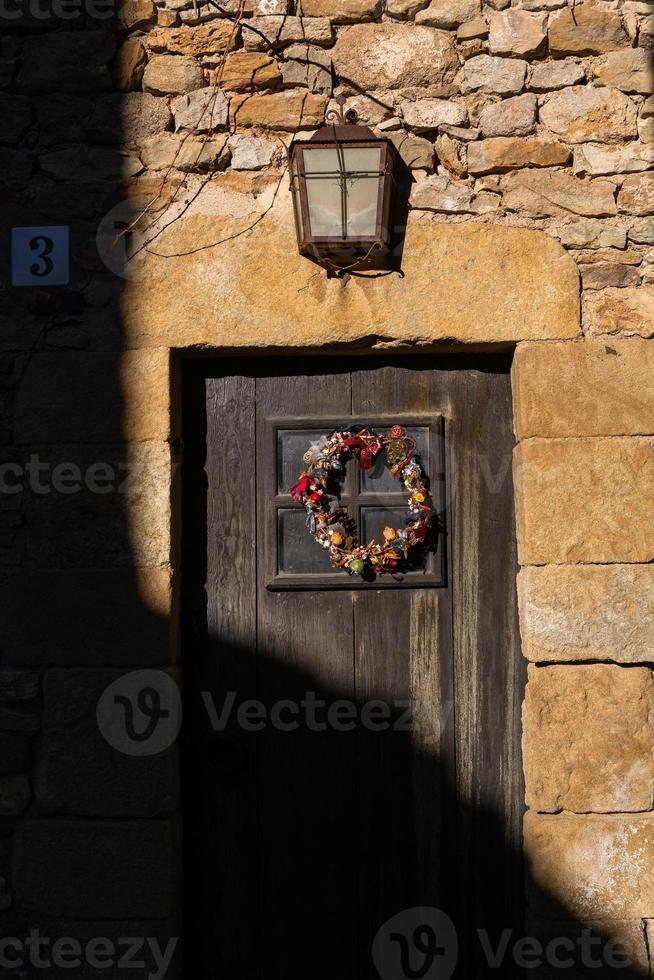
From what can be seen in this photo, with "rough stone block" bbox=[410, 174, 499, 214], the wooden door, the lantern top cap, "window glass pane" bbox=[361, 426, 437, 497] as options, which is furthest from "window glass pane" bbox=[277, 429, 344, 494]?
the lantern top cap

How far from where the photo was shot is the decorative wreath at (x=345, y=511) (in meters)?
2.86

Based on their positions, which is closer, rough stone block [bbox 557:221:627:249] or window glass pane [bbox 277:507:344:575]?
rough stone block [bbox 557:221:627:249]

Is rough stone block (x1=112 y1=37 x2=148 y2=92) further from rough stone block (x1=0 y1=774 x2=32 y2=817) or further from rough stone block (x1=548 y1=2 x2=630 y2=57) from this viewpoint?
rough stone block (x1=0 y1=774 x2=32 y2=817)

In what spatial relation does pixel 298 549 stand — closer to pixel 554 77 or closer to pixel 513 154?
pixel 513 154

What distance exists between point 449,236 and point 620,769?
155 cm

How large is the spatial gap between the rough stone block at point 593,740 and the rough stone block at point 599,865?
0.13ft

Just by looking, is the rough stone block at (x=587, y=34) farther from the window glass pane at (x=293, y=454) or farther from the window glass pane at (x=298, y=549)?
the window glass pane at (x=298, y=549)

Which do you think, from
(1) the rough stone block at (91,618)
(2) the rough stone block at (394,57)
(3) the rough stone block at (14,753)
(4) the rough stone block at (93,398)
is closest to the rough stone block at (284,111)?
(2) the rough stone block at (394,57)

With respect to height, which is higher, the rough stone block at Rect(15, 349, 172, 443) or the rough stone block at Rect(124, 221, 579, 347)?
the rough stone block at Rect(124, 221, 579, 347)

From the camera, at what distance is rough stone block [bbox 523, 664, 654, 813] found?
8.78 ft

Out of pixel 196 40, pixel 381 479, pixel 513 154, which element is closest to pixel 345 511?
pixel 381 479

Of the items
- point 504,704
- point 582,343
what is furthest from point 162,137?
point 504,704

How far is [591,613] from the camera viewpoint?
2.70 m

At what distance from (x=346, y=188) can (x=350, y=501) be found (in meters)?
→ 0.88
